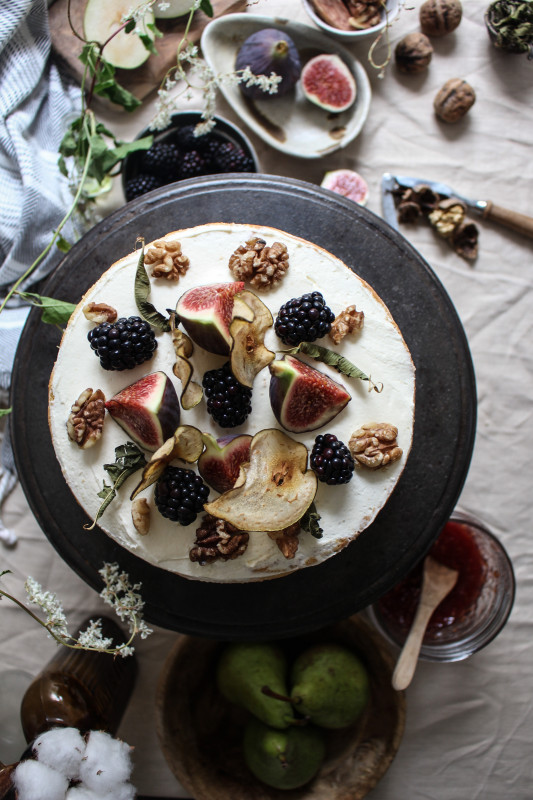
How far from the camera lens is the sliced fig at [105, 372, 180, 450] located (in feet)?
4.24

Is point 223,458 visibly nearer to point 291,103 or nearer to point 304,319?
point 304,319

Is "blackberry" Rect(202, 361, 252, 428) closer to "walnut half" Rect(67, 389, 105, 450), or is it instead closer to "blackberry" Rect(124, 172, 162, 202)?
"walnut half" Rect(67, 389, 105, 450)

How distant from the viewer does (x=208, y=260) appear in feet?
4.71

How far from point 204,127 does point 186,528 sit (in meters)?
1.07

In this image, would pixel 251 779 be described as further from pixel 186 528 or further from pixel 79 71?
pixel 79 71

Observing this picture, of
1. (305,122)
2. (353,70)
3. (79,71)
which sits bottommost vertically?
(79,71)

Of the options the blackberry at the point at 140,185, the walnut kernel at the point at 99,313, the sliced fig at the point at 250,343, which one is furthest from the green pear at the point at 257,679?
the blackberry at the point at 140,185

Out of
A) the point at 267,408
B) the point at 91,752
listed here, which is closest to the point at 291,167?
the point at 267,408

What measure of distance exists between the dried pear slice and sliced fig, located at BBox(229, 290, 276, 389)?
0.15 meters

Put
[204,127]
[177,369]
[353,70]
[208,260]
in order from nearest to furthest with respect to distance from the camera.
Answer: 1. [177,369]
2. [208,260]
3. [204,127]
4. [353,70]

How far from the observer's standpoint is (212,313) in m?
1.26

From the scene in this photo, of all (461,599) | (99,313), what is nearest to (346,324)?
(99,313)

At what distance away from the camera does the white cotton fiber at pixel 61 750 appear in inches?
55.2

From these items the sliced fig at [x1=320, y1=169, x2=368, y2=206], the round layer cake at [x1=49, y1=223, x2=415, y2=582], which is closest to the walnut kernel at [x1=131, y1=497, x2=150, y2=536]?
the round layer cake at [x1=49, y1=223, x2=415, y2=582]
